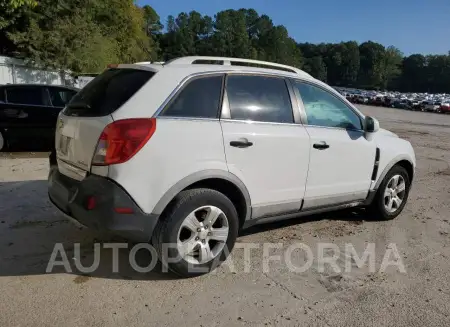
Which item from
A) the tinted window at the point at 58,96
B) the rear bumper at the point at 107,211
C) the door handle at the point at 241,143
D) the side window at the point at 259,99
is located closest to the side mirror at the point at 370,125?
the side window at the point at 259,99

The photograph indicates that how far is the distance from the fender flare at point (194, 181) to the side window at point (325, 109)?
3.54 ft

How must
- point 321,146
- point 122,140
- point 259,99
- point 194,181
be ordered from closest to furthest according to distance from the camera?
point 122,140
point 194,181
point 259,99
point 321,146

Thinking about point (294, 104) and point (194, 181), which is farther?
point (294, 104)

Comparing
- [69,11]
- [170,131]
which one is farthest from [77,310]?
[69,11]

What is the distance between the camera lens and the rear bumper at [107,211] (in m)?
3.10

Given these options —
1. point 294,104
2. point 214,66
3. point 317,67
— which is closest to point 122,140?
point 214,66

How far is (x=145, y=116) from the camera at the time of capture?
321 centimetres

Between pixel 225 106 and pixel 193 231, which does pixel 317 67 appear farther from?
pixel 193 231

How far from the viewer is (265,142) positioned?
12.3 feet

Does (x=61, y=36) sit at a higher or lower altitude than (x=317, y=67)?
lower

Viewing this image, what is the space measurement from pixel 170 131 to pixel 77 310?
1.43 metres

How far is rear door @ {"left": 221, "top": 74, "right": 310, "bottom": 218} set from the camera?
3.62 m

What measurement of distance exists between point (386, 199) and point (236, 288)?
2.64 meters

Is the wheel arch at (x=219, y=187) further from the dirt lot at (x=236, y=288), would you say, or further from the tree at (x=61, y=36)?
the tree at (x=61, y=36)
